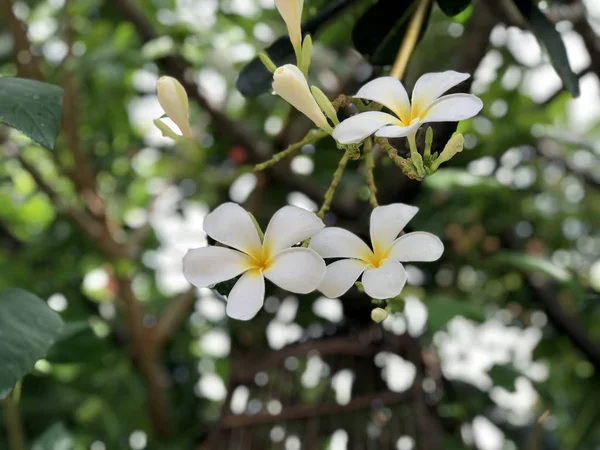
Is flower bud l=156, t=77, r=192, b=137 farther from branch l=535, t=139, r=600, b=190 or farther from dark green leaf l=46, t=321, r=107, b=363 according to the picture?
branch l=535, t=139, r=600, b=190

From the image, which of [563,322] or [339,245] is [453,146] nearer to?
[339,245]

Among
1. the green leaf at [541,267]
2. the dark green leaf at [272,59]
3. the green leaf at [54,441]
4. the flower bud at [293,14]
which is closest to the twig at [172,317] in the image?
the green leaf at [54,441]

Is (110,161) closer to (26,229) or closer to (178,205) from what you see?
(178,205)

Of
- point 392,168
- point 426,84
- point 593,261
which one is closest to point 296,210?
point 426,84

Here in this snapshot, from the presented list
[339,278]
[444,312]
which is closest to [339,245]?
[339,278]

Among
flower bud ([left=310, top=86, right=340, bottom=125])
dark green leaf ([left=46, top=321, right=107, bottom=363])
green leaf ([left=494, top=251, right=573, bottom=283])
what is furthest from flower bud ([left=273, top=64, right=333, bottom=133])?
green leaf ([left=494, top=251, right=573, bottom=283])

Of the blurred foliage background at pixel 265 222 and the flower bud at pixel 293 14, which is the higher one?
the flower bud at pixel 293 14

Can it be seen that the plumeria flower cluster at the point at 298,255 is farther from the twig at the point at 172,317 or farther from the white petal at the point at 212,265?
the twig at the point at 172,317
